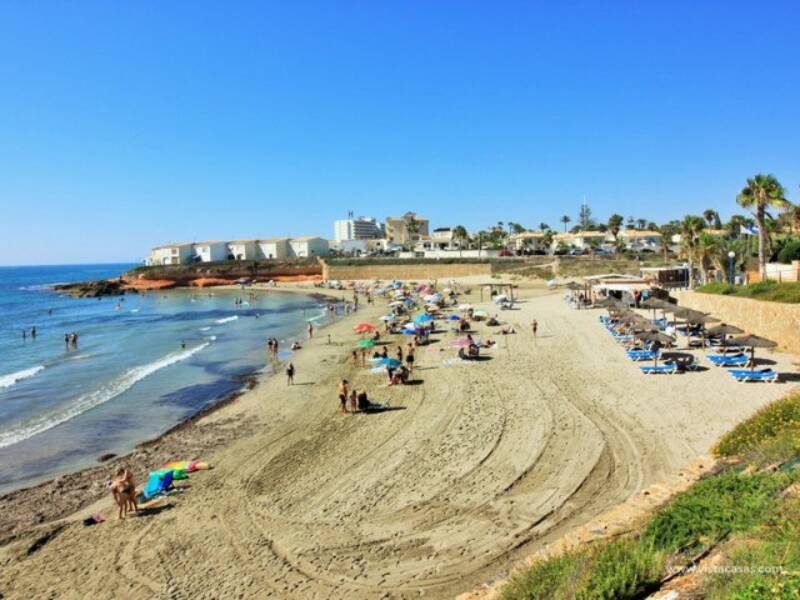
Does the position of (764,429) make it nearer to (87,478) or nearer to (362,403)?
(362,403)

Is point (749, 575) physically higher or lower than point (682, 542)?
higher

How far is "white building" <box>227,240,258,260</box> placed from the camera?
370 feet

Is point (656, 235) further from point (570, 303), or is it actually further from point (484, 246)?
point (570, 303)

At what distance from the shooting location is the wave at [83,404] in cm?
1720

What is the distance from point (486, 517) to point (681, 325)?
20606 millimetres

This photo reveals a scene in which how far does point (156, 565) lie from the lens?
880 cm

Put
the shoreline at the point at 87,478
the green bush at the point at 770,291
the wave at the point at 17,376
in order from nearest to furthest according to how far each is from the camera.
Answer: the shoreline at the point at 87,478 → the green bush at the point at 770,291 → the wave at the point at 17,376

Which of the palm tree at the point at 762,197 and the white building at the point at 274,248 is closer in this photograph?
the palm tree at the point at 762,197

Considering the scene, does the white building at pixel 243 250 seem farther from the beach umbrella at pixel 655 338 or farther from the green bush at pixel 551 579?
the green bush at pixel 551 579

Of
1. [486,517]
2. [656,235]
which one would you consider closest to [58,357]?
[486,517]

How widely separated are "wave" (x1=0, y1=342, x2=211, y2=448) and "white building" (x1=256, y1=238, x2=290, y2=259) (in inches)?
3256

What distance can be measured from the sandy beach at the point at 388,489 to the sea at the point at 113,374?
2158 mm

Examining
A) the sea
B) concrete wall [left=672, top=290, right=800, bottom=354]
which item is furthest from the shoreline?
concrete wall [left=672, top=290, right=800, bottom=354]

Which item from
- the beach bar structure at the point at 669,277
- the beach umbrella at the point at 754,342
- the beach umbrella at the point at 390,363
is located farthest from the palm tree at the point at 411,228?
the beach umbrella at the point at 754,342
